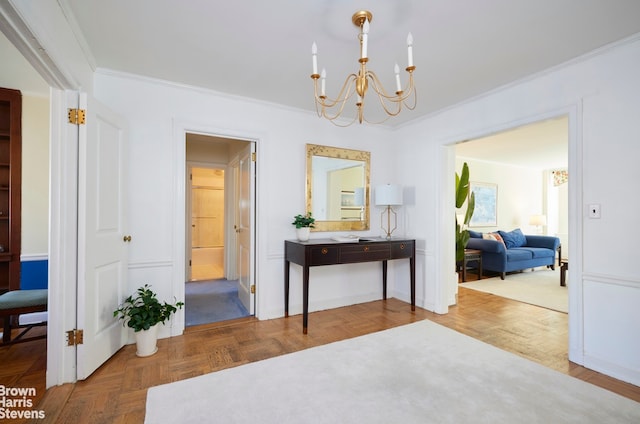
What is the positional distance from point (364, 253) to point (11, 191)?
12.1ft

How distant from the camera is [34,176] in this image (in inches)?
121

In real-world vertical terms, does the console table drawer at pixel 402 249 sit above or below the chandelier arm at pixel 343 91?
below

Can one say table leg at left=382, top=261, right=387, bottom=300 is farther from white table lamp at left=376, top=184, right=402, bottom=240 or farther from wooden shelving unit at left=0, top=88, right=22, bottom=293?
wooden shelving unit at left=0, top=88, right=22, bottom=293

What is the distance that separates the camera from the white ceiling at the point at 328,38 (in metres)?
1.78

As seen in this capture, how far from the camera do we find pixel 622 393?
1.94 meters

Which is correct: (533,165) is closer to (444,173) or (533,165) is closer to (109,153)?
(444,173)

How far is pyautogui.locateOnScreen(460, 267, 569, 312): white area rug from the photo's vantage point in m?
3.98

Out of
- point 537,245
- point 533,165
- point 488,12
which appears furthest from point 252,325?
point 533,165

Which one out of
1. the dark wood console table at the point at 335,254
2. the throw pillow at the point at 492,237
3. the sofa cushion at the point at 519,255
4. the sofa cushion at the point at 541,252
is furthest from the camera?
the sofa cushion at the point at 541,252

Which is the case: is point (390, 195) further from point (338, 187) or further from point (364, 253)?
point (364, 253)

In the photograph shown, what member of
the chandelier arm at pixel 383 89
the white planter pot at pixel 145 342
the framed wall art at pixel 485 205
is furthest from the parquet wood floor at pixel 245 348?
the framed wall art at pixel 485 205

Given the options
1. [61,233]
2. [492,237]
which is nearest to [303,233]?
[61,233]

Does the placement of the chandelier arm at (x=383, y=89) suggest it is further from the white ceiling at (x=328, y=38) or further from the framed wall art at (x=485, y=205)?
the framed wall art at (x=485, y=205)

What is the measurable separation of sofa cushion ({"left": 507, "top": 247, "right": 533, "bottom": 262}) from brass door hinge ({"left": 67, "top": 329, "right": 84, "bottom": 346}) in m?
6.21
